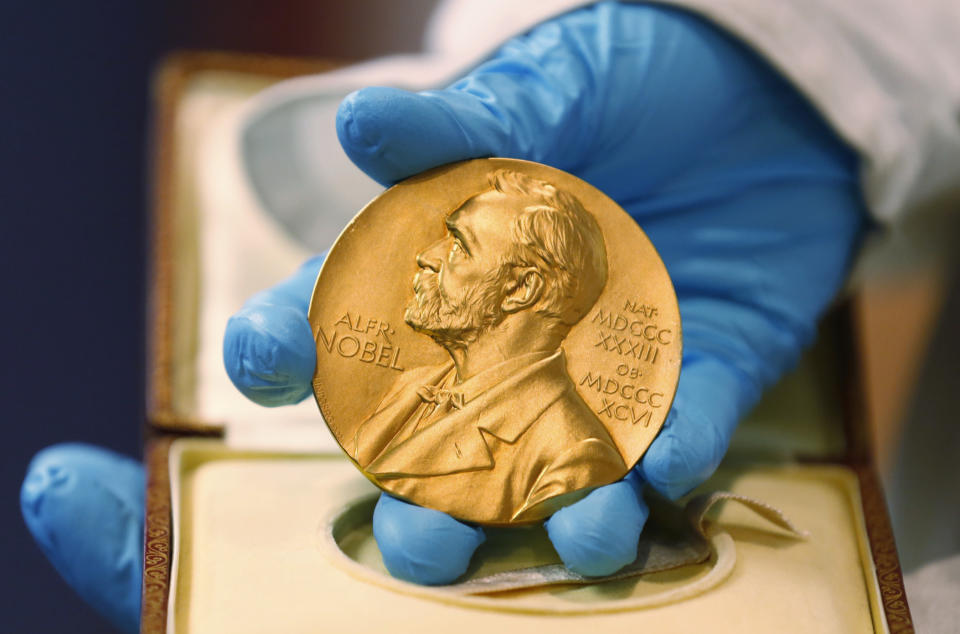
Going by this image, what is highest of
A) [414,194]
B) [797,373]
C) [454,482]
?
[414,194]

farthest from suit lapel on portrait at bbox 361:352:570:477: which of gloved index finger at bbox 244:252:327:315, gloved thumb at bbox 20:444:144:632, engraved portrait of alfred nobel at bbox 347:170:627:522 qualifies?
gloved thumb at bbox 20:444:144:632

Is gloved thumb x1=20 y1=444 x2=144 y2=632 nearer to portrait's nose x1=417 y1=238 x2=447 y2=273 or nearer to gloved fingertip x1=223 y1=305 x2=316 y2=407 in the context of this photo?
gloved fingertip x1=223 y1=305 x2=316 y2=407

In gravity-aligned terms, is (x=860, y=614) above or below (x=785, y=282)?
below

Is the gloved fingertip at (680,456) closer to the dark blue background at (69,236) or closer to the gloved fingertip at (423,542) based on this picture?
the gloved fingertip at (423,542)

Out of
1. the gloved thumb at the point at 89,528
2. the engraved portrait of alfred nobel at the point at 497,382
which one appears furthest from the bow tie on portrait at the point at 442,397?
the gloved thumb at the point at 89,528

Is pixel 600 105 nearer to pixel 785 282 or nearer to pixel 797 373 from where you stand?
pixel 785 282

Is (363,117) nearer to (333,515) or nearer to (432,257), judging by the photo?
(432,257)

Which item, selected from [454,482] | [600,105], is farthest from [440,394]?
[600,105]
